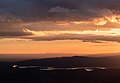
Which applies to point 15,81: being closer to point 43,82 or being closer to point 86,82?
point 43,82

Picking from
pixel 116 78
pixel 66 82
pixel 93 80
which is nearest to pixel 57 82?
pixel 66 82

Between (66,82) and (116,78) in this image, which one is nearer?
(66,82)

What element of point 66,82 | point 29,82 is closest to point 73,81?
point 66,82

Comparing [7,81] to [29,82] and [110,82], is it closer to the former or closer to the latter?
[29,82]

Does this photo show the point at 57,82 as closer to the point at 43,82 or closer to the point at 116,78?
the point at 43,82

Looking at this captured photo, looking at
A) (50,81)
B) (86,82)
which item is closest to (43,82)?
(50,81)

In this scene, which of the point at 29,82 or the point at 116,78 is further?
the point at 116,78

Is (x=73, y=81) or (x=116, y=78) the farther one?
(x=116, y=78)
